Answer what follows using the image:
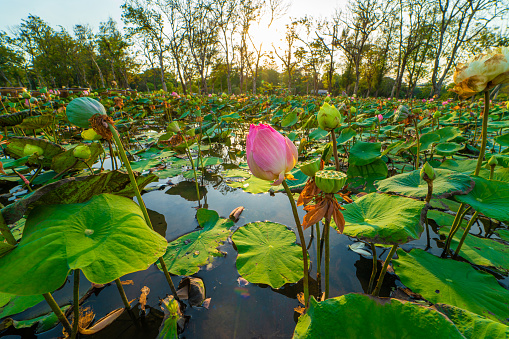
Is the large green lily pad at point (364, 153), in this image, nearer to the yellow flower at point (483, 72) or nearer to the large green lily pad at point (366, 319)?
the yellow flower at point (483, 72)

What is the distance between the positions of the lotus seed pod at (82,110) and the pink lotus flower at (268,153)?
0.58 m

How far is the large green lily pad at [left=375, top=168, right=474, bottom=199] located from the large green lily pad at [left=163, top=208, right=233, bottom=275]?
3.25 ft

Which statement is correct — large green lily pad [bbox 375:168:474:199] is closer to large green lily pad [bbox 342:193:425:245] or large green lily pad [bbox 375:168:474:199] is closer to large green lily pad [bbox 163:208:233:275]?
large green lily pad [bbox 342:193:425:245]

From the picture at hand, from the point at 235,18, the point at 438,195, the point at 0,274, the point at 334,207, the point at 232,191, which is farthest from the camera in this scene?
the point at 235,18


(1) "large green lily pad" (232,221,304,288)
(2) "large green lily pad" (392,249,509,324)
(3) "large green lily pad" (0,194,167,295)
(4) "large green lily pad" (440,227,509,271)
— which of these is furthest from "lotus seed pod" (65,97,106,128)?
(4) "large green lily pad" (440,227,509,271)

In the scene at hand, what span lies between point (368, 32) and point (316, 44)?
4.85m

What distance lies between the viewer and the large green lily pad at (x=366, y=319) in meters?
0.45

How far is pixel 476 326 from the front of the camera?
463 mm

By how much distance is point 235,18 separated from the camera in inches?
805

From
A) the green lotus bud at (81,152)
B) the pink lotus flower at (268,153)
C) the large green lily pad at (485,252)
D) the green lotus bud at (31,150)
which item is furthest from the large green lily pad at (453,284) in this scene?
the green lotus bud at (31,150)

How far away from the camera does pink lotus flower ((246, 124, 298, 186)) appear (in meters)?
0.67

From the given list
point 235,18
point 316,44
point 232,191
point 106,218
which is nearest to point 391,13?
point 316,44

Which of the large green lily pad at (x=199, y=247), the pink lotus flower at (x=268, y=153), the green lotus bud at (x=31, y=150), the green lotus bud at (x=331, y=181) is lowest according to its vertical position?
the large green lily pad at (x=199, y=247)

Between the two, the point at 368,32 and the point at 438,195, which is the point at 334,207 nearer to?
the point at 438,195
